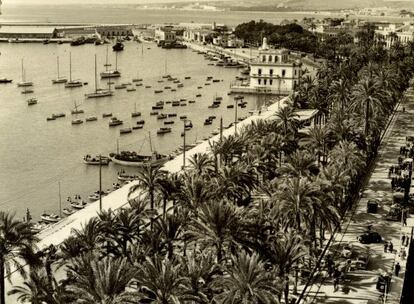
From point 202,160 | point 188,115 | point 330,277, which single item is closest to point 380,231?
point 330,277

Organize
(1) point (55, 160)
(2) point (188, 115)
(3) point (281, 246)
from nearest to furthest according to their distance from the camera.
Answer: (3) point (281, 246)
(1) point (55, 160)
(2) point (188, 115)

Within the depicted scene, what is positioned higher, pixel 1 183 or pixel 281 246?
pixel 281 246

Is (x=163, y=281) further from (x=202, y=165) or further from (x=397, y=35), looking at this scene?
(x=397, y=35)

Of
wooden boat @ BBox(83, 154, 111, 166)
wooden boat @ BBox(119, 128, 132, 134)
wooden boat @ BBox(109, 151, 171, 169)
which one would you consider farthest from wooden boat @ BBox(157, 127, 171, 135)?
wooden boat @ BBox(109, 151, 171, 169)

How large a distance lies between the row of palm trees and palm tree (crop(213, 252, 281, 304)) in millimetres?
39

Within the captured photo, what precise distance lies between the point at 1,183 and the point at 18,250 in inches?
1367

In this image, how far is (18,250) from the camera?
95.0 ft

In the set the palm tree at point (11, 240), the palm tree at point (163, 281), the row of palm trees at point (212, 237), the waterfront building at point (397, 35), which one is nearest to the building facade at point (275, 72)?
the row of palm trees at point (212, 237)

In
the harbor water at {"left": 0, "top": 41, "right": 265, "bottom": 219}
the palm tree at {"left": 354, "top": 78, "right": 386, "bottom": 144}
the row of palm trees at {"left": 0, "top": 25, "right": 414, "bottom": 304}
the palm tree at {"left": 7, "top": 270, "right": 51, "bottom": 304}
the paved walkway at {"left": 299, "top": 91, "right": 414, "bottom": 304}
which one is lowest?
the harbor water at {"left": 0, "top": 41, "right": 265, "bottom": 219}

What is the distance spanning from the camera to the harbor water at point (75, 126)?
60594 mm

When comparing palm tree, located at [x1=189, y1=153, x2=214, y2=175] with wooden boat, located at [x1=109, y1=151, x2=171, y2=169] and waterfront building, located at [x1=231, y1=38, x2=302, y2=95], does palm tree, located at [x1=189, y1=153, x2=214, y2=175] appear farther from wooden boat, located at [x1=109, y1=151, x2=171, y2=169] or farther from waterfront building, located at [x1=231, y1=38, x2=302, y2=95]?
waterfront building, located at [x1=231, y1=38, x2=302, y2=95]

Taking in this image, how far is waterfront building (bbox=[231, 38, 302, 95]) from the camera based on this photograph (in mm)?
108250

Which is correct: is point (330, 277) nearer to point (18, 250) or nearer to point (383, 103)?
point (18, 250)

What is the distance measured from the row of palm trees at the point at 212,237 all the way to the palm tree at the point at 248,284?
0.04m
